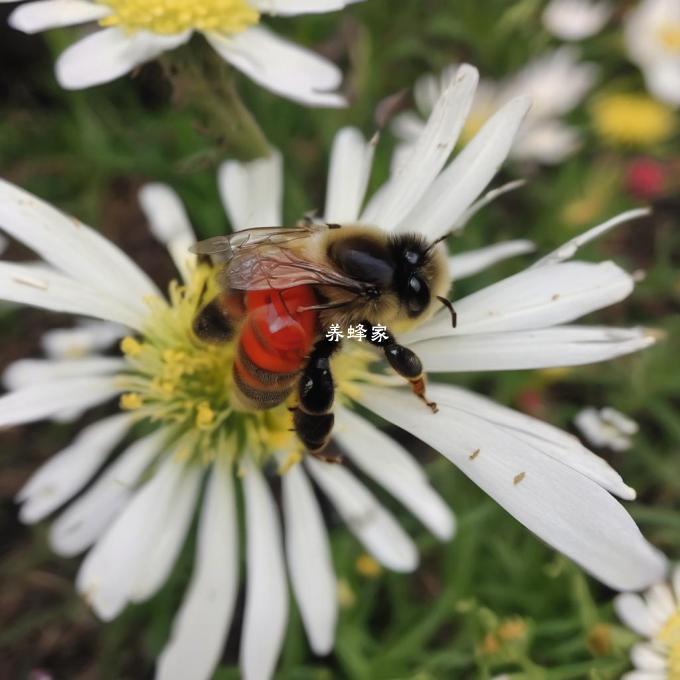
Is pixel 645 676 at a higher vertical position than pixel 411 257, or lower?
lower

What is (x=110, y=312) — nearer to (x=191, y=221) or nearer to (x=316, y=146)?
(x=191, y=221)

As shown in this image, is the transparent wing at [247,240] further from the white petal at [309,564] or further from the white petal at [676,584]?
the white petal at [676,584]

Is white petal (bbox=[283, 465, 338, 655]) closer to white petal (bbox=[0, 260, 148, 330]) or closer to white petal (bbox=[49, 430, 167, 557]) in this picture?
white petal (bbox=[49, 430, 167, 557])

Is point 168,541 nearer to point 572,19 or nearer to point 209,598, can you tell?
point 209,598

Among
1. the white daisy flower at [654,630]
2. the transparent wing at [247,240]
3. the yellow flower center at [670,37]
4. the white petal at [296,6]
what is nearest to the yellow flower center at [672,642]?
the white daisy flower at [654,630]

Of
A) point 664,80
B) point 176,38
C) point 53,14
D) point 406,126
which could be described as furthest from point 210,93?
point 664,80

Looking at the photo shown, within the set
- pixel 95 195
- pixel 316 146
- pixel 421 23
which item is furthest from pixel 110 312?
pixel 421 23
